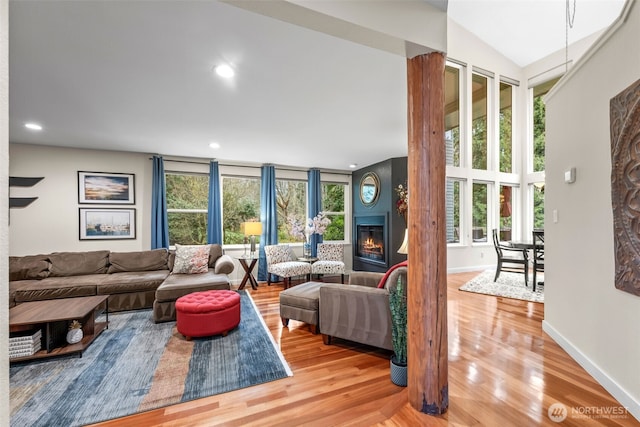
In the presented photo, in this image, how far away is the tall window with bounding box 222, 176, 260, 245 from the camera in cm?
545

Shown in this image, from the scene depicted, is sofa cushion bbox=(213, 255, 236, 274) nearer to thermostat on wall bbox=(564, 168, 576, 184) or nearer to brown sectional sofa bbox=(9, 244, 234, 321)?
brown sectional sofa bbox=(9, 244, 234, 321)

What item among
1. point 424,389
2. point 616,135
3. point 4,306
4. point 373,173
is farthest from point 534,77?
point 4,306

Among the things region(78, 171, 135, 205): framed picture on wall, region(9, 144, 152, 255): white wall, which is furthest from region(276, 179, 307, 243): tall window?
region(9, 144, 152, 255): white wall

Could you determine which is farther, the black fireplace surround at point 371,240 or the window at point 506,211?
the window at point 506,211

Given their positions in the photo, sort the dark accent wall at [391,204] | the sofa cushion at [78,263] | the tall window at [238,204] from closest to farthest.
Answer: the sofa cushion at [78,263] → the dark accent wall at [391,204] → the tall window at [238,204]

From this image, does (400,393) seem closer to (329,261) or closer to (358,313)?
(358,313)

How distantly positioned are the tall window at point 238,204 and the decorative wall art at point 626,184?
5.09 m

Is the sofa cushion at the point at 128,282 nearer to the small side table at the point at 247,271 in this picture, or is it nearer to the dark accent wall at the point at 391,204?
the small side table at the point at 247,271

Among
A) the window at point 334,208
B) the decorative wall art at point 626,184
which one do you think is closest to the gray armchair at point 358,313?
the decorative wall art at point 626,184

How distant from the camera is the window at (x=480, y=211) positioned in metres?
5.78

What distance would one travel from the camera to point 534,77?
19.8ft

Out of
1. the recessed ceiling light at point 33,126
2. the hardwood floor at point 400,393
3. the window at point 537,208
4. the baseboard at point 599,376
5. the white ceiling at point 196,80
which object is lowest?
the hardwood floor at point 400,393

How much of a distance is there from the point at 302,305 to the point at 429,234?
1719 millimetres

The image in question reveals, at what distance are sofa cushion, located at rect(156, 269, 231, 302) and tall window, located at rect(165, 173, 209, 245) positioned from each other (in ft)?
4.37
